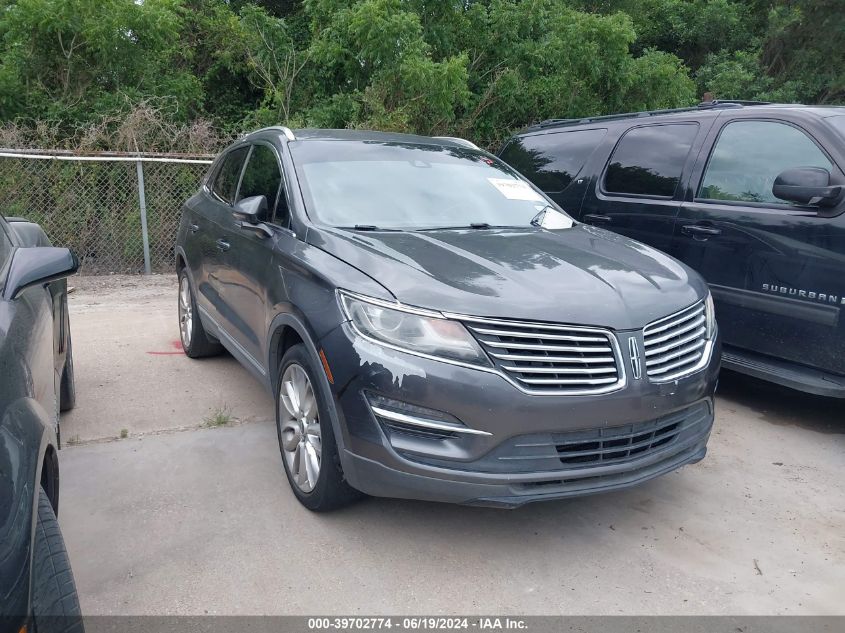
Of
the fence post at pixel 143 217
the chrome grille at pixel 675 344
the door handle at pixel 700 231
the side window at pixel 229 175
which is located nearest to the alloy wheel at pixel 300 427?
the chrome grille at pixel 675 344

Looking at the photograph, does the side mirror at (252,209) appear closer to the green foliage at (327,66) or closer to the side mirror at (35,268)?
the side mirror at (35,268)

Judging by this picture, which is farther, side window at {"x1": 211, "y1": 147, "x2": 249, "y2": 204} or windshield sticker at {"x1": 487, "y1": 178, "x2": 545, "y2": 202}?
side window at {"x1": 211, "y1": 147, "x2": 249, "y2": 204}

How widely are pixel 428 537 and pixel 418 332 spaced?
99 centimetres

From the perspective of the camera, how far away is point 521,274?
10.1ft

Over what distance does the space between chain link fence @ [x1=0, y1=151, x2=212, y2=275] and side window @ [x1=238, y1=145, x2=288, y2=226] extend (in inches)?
184

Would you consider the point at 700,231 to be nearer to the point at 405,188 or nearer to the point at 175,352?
the point at 405,188

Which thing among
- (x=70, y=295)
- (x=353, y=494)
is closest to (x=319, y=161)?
(x=353, y=494)

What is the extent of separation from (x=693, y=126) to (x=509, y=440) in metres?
3.36

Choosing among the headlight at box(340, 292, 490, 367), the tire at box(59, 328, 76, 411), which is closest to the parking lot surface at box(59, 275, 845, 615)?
the tire at box(59, 328, 76, 411)

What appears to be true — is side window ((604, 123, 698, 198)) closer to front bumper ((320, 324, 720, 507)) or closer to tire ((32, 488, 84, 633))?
front bumper ((320, 324, 720, 507))

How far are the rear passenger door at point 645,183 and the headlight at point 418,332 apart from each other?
2838 millimetres

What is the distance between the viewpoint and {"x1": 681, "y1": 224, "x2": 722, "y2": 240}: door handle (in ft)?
→ 15.4

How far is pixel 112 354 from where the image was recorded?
5848 mm

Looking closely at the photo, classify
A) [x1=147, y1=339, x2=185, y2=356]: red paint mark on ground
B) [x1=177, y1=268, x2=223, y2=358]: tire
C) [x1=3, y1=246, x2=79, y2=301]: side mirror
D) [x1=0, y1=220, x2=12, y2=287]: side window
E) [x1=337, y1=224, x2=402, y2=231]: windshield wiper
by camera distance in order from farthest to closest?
[x1=147, y1=339, x2=185, y2=356]: red paint mark on ground → [x1=177, y1=268, x2=223, y2=358]: tire → [x1=337, y1=224, x2=402, y2=231]: windshield wiper → [x1=0, y1=220, x2=12, y2=287]: side window → [x1=3, y1=246, x2=79, y2=301]: side mirror
